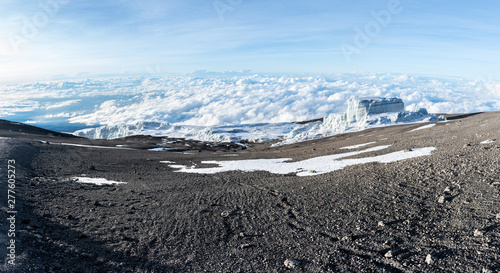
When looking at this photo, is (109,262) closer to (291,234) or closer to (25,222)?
(25,222)

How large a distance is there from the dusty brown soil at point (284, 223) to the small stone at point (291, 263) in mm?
25

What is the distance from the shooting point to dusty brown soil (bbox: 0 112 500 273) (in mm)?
6363

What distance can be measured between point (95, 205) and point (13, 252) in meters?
5.06

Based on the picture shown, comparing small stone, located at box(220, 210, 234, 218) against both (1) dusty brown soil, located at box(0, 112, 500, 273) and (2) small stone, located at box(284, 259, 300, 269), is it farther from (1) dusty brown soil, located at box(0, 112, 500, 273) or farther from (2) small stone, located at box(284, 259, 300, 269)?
(2) small stone, located at box(284, 259, 300, 269)

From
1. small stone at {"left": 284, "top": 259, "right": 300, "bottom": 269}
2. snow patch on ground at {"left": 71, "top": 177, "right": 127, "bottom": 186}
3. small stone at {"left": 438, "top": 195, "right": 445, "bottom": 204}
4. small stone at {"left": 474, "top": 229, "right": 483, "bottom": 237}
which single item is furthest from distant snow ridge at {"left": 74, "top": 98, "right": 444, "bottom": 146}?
small stone at {"left": 284, "top": 259, "right": 300, "bottom": 269}

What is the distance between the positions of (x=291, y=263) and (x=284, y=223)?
2619mm

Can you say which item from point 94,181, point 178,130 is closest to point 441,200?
point 94,181

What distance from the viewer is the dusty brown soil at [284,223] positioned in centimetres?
636

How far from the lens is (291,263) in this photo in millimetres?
6375


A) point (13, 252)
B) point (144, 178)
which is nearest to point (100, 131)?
point (144, 178)

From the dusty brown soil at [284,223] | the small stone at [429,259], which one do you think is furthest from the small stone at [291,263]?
the small stone at [429,259]

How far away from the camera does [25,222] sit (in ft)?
27.2

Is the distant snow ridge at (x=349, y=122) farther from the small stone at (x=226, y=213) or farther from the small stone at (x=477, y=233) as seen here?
the small stone at (x=477, y=233)

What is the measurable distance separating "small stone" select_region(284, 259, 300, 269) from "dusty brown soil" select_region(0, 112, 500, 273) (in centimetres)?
2
